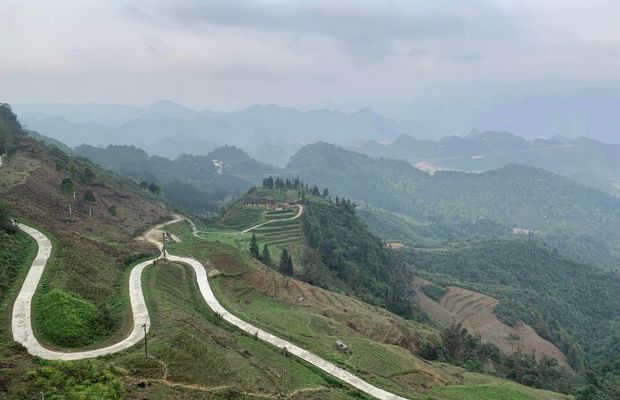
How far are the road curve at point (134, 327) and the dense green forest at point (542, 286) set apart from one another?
83.4m

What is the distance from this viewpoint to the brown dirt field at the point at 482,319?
106188 millimetres

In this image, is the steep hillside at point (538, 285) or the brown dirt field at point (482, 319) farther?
the steep hillside at point (538, 285)

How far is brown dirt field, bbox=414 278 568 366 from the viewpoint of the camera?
106188 millimetres

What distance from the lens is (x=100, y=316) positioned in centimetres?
3616

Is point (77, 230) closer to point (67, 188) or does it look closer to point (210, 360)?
point (67, 188)

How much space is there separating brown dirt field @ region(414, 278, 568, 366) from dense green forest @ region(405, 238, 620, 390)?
2.79 m

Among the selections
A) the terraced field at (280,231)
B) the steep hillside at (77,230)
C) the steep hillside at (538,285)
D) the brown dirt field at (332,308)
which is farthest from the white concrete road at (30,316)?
the steep hillside at (538,285)

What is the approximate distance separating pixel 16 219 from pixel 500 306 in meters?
112

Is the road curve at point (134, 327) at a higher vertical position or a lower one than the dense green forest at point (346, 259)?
higher

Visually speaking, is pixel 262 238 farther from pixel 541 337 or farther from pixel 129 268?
pixel 541 337

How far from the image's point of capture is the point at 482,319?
394ft

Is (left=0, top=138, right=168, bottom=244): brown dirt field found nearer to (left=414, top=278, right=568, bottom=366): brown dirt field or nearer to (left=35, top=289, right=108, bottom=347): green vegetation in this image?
(left=35, top=289, right=108, bottom=347): green vegetation

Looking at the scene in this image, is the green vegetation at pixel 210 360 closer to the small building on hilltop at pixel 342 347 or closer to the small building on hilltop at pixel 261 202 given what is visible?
the small building on hilltop at pixel 342 347

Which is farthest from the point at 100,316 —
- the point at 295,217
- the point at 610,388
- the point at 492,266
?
the point at 492,266
